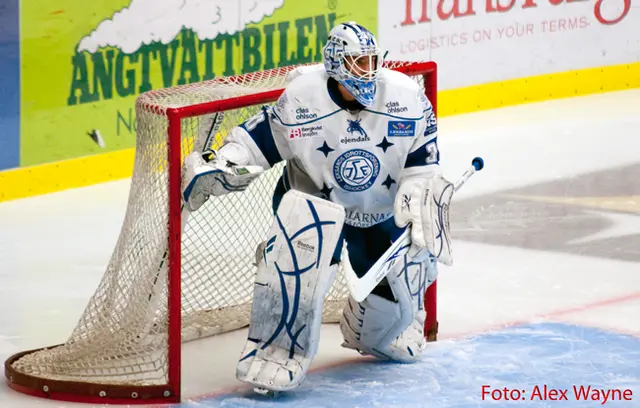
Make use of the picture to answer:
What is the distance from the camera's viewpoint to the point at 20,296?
5602mm

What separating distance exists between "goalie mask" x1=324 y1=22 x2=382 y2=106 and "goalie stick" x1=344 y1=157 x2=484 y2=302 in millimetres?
410

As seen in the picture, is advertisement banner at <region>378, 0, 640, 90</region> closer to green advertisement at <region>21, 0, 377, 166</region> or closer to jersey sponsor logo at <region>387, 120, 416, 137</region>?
green advertisement at <region>21, 0, 377, 166</region>

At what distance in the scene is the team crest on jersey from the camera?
14.5 feet

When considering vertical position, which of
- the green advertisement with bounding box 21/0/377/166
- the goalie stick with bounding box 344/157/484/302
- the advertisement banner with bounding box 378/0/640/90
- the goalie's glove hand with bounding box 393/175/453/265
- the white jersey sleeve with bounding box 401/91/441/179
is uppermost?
the advertisement banner with bounding box 378/0/640/90

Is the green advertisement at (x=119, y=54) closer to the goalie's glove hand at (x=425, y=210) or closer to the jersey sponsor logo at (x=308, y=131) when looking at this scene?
the jersey sponsor logo at (x=308, y=131)

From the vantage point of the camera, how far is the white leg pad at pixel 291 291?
4.34 metres

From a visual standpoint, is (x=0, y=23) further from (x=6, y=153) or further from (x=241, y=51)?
(x=241, y=51)

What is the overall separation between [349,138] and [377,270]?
0.38 metres

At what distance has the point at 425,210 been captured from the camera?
445cm

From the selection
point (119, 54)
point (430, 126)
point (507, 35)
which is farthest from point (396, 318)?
point (507, 35)

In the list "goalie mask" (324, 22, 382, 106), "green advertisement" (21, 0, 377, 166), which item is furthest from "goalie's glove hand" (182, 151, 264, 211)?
"green advertisement" (21, 0, 377, 166)

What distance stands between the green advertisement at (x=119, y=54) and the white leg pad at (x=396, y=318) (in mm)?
2767

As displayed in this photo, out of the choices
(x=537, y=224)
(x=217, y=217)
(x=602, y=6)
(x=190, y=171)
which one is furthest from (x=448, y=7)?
(x=190, y=171)

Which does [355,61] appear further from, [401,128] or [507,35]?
[507,35]
